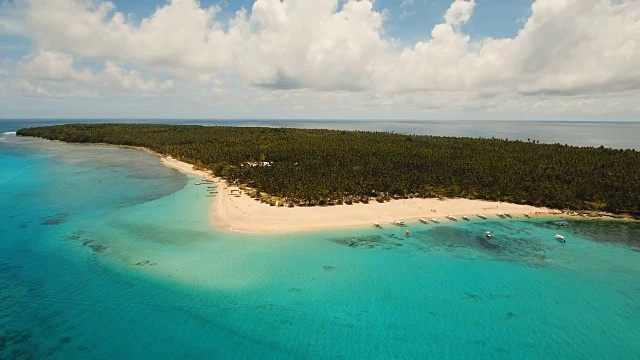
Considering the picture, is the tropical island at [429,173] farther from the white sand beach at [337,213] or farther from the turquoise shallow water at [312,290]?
the turquoise shallow water at [312,290]

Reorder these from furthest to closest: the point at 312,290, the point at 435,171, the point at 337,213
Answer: the point at 435,171 → the point at 337,213 → the point at 312,290

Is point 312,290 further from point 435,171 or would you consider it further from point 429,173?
point 435,171

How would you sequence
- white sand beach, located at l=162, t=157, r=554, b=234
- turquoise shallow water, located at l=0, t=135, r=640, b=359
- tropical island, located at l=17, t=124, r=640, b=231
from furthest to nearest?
tropical island, located at l=17, t=124, r=640, b=231, white sand beach, located at l=162, t=157, r=554, b=234, turquoise shallow water, located at l=0, t=135, r=640, b=359

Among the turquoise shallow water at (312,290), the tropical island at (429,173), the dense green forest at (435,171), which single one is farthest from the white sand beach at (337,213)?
the dense green forest at (435,171)

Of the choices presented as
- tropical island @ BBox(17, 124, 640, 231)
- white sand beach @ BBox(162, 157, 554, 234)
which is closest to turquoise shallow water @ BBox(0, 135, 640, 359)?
white sand beach @ BBox(162, 157, 554, 234)

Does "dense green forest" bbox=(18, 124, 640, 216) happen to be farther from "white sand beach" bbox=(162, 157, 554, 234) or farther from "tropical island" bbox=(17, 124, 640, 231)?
"white sand beach" bbox=(162, 157, 554, 234)

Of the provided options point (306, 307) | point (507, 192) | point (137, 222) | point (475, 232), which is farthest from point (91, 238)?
point (507, 192)

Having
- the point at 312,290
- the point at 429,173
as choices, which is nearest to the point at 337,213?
the point at 312,290

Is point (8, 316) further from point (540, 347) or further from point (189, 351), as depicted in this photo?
point (540, 347)
